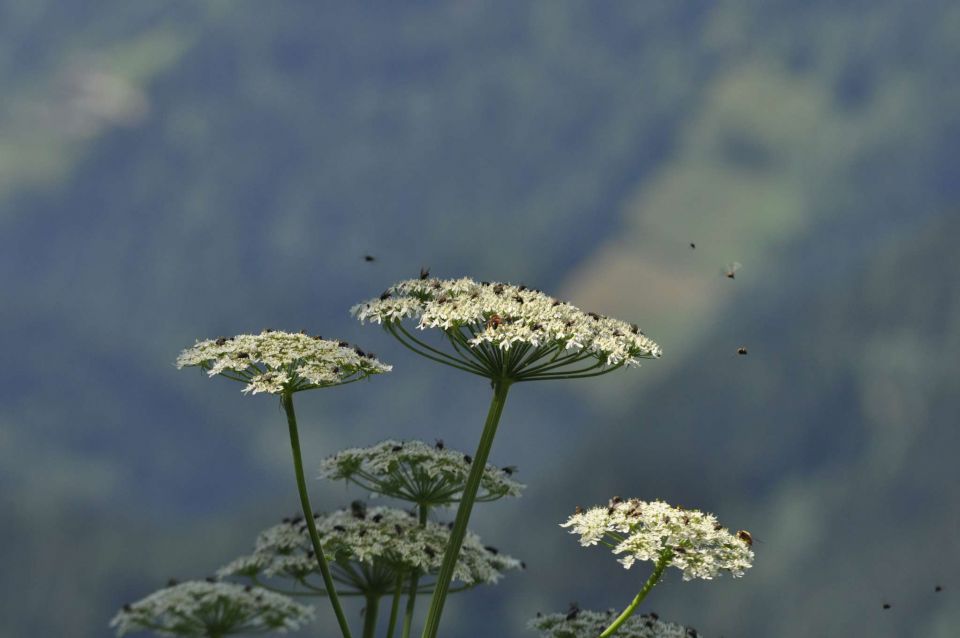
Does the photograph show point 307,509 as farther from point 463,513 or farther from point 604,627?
point 604,627

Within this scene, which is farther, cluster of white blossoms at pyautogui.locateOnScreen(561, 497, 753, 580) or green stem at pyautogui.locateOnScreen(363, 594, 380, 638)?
green stem at pyautogui.locateOnScreen(363, 594, 380, 638)

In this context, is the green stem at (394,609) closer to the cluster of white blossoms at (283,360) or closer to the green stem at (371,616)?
the green stem at (371,616)

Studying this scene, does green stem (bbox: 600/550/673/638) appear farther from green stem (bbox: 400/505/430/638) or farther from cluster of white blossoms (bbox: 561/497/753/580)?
green stem (bbox: 400/505/430/638)

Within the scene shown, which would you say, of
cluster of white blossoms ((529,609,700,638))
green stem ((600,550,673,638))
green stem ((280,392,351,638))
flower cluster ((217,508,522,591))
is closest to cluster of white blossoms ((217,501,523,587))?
flower cluster ((217,508,522,591))

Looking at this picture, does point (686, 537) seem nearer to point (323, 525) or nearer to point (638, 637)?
point (638, 637)

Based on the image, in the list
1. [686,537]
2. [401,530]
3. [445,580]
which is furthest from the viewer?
[401,530]

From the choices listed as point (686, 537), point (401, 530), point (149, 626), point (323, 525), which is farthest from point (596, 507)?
point (149, 626)

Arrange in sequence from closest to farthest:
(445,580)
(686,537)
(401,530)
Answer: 1. (686,537)
2. (445,580)
3. (401,530)
